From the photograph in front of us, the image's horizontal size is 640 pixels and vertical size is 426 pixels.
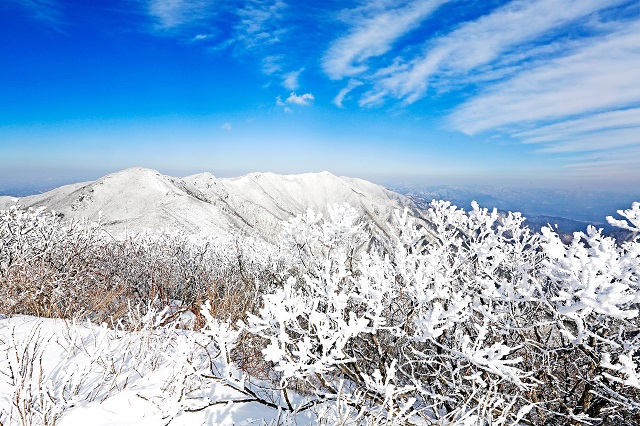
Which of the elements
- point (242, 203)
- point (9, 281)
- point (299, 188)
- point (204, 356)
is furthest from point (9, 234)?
point (299, 188)

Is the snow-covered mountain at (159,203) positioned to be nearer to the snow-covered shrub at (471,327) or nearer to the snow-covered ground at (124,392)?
the snow-covered shrub at (471,327)

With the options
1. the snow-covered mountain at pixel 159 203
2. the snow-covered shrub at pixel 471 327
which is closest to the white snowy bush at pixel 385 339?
the snow-covered shrub at pixel 471 327

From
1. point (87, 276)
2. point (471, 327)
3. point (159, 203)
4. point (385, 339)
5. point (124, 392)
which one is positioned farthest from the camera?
point (159, 203)

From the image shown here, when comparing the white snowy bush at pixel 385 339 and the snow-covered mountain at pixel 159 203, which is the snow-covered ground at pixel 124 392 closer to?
the white snowy bush at pixel 385 339

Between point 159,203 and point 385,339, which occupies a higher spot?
point 159,203

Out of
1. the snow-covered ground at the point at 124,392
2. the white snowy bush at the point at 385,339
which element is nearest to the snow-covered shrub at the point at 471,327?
the white snowy bush at the point at 385,339

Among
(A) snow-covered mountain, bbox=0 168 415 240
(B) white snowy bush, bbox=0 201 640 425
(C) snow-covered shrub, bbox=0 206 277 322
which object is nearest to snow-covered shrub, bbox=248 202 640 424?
(B) white snowy bush, bbox=0 201 640 425

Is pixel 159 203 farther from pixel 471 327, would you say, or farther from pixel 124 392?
pixel 471 327

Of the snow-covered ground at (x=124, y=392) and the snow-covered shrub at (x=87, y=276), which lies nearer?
the snow-covered ground at (x=124, y=392)

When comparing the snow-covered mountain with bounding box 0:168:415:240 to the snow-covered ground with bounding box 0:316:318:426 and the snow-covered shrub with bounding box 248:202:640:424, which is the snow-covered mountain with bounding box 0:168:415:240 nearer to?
the snow-covered shrub with bounding box 248:202:640:424

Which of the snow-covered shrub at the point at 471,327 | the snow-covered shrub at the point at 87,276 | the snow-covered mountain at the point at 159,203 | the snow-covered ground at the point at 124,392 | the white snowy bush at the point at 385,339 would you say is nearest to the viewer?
the snow-covered shrub at the point at 471,327

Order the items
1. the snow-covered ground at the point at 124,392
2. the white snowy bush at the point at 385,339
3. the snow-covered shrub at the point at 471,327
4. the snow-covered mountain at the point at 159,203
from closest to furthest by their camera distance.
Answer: the snow-covered shrub at the point at 471,327 < the white snowy bush at the point at 385,339 < the snow-covered ground at the point at 124,392 < the snow-covered mountain at the point at 159,203

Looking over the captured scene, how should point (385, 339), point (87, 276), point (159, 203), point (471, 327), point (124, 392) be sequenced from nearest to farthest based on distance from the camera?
point (124, 392)
point (471, 327)
point (385, 339)
point (87, 276)
point (159, 203)

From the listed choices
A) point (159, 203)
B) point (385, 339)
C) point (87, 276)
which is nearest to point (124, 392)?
point (385, 339)
